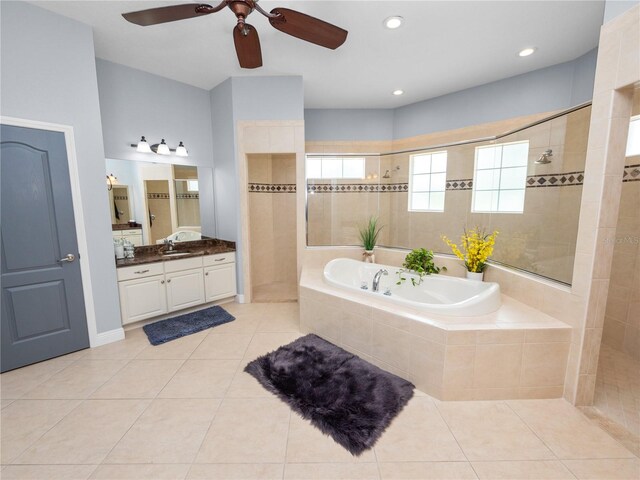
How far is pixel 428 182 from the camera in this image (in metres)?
3.68

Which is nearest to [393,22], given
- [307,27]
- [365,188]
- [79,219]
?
[307,27]

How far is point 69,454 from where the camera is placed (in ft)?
4.83

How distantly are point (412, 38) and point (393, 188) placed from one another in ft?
5.85

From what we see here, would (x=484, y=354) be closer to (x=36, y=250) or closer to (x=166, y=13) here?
(x=166, y=13)

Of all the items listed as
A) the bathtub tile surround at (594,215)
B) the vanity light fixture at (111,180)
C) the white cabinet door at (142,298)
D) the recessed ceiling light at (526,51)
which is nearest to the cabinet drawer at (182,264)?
the white cabinet door at (142,298)

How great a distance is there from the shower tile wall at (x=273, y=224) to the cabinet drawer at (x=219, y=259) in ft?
2.04

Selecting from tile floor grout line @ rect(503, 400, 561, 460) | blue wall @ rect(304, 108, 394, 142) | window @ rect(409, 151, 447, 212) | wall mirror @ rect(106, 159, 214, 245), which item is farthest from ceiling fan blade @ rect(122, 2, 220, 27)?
tile floor grout line @ rect(503, 400, 561, 460)

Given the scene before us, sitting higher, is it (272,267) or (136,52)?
(136,52)

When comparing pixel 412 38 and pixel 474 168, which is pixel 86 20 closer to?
pixel 412 38

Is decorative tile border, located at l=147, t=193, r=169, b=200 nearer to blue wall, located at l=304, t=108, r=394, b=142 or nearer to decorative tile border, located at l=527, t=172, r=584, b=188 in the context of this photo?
blue wall, located at l=304, t=108, r=394, b=142

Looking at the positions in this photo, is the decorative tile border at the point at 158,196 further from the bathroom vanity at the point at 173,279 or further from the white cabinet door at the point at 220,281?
the white cabinet door at the point at 220,281

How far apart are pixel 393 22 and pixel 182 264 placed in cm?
318

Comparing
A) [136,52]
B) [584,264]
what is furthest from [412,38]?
[136,52]

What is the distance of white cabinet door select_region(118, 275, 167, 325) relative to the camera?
2735 millimetres
